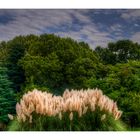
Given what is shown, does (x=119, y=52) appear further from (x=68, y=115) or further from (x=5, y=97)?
(x=5, y=97)

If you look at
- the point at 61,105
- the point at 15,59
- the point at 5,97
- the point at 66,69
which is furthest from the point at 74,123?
the point at 15,59

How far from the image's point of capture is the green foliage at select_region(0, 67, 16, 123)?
9387 millimetres

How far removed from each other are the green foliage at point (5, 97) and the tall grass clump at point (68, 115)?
116 cm

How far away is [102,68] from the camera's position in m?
9.56

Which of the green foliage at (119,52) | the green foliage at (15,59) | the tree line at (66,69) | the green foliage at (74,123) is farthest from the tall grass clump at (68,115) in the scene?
the green foliage at (119,52)

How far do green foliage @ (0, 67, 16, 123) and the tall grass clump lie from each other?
1158 millimetres

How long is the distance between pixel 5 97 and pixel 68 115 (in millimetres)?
1826

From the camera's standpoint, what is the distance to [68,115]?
809cm

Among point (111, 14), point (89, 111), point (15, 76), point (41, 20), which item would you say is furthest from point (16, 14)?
point (89, 111)

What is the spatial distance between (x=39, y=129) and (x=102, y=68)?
2.11 metres

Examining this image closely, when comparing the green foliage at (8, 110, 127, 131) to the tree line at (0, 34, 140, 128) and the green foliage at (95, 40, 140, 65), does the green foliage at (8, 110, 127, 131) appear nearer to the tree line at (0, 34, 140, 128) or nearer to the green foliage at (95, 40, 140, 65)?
the tree line at (0, 34, 140, 128)

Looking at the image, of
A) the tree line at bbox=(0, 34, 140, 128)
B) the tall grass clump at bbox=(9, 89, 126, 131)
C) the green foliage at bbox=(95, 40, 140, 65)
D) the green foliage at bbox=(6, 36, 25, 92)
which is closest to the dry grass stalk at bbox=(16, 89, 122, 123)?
the tall grass clump at bbox=(9, 89, 126, 131)

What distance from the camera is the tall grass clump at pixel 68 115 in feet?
26.1
